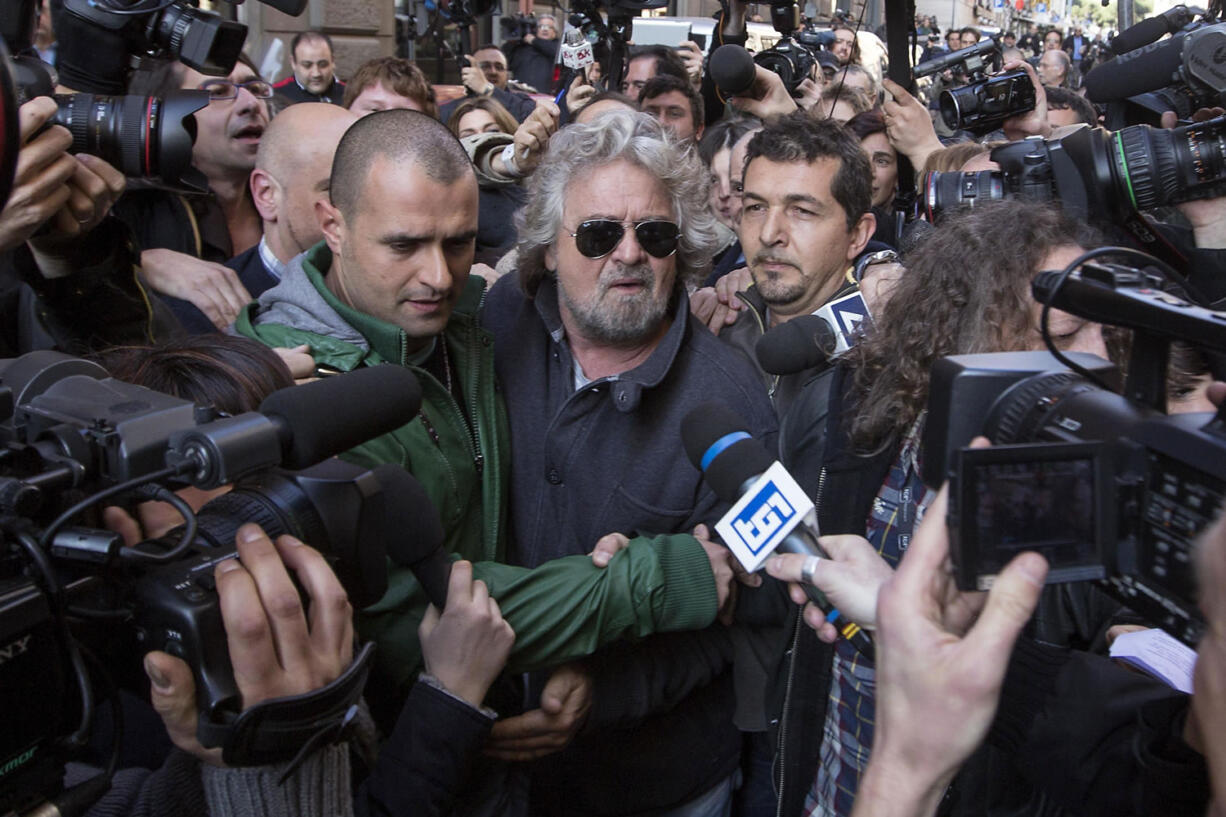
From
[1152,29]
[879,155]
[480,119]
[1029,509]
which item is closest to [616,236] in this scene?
[1029,509]

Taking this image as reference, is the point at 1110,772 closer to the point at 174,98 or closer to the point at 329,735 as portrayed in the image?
the point at 329,735

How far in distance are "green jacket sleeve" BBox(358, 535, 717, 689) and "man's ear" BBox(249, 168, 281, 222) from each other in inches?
59.3

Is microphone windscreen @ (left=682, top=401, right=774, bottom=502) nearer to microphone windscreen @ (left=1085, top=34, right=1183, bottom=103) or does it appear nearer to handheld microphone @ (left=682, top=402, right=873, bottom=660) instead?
handheld microphone @ (left=682, top=402, right=873, bottom=660)

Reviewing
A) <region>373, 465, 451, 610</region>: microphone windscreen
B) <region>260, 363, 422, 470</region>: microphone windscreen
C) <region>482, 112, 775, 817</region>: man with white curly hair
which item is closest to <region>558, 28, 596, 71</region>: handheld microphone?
<region>482, 112, 775, 817</region>: man with white curly hair

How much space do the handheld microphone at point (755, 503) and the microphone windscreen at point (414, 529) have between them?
38 cm

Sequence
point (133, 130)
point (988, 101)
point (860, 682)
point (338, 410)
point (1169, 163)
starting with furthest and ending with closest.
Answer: point (988, 101) < point (1169, 163) < point (133, 130) < point (860, 682) < point (338, 410)

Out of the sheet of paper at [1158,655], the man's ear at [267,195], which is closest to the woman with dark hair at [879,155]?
the man's ear at [267,195]

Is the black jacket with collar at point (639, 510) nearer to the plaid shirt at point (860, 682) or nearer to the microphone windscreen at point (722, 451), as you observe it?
the plaid shirt at point (860, 682)

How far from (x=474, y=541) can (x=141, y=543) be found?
3.12 ft

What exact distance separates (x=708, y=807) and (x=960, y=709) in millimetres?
1287

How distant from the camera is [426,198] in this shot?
2.01m

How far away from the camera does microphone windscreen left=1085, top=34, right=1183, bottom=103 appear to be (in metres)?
2.71

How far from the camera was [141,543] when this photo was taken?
104 cm

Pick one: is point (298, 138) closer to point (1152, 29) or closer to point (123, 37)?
point (123, 37)
